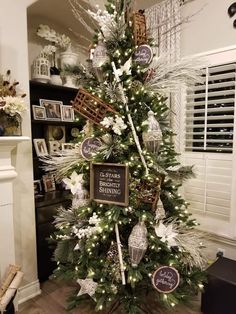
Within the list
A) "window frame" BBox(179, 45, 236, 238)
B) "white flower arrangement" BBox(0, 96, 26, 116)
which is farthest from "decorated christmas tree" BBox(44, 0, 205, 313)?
"window frame" BBox(179, 45, 236, 238)

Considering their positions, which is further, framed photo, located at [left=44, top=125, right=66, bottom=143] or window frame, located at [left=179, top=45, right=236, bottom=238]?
framed photo, located at [left=44, top=125, right=66, bottom=143]

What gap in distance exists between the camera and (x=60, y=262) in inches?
68.9

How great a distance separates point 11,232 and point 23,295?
649mm

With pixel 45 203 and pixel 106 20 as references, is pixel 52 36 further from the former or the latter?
pixel 45 203

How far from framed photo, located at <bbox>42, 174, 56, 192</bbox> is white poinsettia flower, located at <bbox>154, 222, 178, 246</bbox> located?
5.26ft

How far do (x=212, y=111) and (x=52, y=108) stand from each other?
1.70 m

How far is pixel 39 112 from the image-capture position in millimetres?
2619

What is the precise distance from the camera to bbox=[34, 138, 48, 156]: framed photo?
2.65m

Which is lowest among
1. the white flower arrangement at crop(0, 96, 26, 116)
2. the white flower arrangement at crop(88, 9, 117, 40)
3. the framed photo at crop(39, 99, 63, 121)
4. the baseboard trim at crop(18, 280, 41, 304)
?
the baseboard trim at crop(18, 280, 41, 304)

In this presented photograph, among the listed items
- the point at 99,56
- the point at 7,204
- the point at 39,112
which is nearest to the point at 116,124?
the point at 99,56

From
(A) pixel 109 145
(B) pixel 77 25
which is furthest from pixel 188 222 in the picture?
(B) pixel 77 25

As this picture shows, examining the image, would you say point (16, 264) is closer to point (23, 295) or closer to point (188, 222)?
point (23, 295)

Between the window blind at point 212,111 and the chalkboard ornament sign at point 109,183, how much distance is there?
54.2 inches

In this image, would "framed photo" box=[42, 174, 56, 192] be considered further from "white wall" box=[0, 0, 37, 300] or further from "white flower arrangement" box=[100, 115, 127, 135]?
"white flower arrangement" box=[100, 115, 127, 135]
